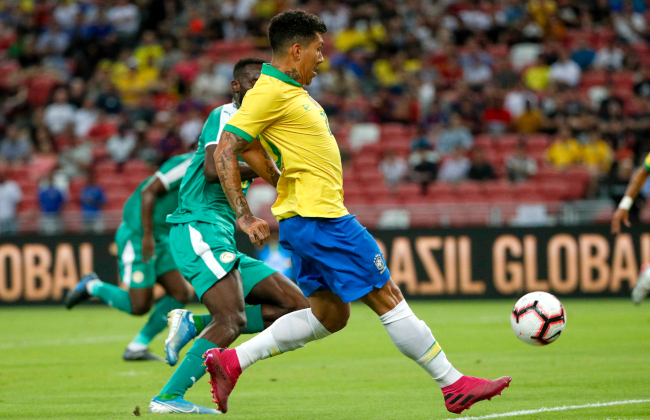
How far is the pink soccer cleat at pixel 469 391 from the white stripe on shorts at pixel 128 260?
4.95 metres

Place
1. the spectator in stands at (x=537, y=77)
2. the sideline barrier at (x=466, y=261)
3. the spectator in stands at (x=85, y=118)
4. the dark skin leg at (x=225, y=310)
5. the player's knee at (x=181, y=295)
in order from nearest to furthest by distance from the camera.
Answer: the dark skin leg at (x=225, y=310) → the player's knee at (x=181, y=295) → the sideline barrier at (x=466, y=261) → the spectator in stands at (x=537, y=77) → the spectator in stands at (x=85, y=118)

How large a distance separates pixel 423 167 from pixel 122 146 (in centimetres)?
684

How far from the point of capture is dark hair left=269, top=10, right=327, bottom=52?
5.18 metres

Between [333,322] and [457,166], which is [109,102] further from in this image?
[333,322]

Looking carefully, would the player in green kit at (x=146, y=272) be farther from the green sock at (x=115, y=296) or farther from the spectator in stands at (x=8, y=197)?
the spectator in stands at (x=8, y=197)

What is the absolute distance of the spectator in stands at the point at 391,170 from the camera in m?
17.4

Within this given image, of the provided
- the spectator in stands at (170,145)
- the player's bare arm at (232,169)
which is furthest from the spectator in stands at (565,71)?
the player's bare arm at (232,169)

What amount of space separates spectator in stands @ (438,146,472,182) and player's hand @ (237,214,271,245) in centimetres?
1248

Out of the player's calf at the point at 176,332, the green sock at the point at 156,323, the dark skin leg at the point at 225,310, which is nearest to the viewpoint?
the dark skin leg at the point at 225,310

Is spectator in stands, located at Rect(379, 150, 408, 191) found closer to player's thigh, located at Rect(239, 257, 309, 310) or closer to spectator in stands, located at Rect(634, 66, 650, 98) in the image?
spectator in stands, located at Rect(634, 66, 650, 98)

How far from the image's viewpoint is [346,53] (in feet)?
69.1

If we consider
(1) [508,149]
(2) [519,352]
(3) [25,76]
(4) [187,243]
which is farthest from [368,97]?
(4) [187,243]

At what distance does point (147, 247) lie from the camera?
8.41 metres

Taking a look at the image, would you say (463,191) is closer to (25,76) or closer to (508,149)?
(508,149)
